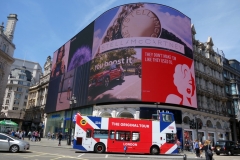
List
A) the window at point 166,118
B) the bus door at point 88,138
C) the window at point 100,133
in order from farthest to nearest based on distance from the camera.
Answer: the window at point 166,118 < the window at point 100,133 < the bus door at point 88,138

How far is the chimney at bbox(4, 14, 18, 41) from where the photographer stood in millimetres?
62250

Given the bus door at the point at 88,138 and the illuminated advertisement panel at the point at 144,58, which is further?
the illuminated advertisement panel at the point at 144,58

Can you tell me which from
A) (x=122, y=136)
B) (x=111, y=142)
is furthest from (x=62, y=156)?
(x=122, y=136)

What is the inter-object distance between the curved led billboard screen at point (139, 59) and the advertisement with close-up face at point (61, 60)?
36.2 ft

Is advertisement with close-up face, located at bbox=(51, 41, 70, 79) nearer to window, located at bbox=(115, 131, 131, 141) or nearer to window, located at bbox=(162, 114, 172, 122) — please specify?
window, located at bbox=(115, 131, 131, 141)

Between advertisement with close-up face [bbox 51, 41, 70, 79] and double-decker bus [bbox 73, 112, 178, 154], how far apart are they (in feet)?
106

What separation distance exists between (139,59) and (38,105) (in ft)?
149

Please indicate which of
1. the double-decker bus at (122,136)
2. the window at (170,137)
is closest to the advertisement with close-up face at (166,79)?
the window at (170,137)

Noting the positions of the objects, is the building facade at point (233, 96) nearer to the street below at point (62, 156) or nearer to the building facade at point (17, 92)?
the street below at point (62, 156)

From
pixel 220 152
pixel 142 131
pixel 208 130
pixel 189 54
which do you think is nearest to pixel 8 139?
pixel 142 131

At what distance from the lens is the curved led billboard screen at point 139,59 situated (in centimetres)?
3278

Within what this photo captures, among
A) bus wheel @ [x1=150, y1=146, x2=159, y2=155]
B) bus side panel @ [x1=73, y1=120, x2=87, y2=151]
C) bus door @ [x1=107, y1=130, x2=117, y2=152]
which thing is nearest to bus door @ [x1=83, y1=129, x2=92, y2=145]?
bus side panel @ [x1=73, y1=120, x2=87, y2=151]

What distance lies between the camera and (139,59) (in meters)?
33.7

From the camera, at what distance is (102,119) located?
20.8 meters
